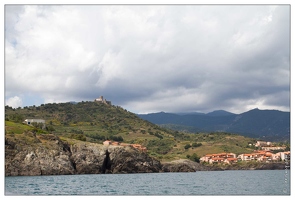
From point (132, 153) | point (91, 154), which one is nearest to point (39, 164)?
point (91, 154)

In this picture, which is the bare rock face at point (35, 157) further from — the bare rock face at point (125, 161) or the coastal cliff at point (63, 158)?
the bare rock face at point (125, 161)

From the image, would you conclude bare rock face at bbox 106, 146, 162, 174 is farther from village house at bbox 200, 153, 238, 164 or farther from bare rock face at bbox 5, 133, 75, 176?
village house at bbox 200, 153, 238, 164

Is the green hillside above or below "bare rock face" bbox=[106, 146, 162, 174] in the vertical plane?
above

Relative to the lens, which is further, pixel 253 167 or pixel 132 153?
pixel 253 167

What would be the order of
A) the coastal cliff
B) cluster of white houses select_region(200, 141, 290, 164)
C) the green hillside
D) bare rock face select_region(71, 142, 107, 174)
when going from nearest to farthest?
the coastal cliff, bare rock face select_region(71, 142, 107, 174), cluster of white houses select_region(200, 141, 290, 164), the green hillside

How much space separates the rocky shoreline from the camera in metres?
80.8

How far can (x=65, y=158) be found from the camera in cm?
8962

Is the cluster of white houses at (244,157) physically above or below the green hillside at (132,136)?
below

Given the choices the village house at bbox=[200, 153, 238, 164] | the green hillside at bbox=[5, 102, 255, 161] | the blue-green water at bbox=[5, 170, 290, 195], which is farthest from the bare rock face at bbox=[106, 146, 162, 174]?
the village house at bbox=[200, 153, 238, 164]

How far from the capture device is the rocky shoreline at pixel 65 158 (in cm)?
8081

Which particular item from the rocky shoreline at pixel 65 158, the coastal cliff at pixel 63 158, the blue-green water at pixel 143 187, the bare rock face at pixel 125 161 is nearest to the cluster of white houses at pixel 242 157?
the rocky shoreline at pixel 65 158
